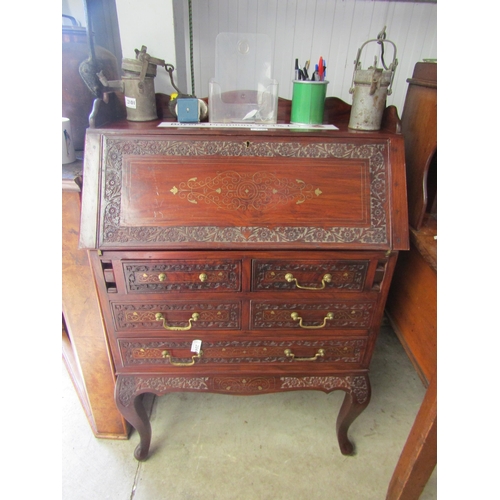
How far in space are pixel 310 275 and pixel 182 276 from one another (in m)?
0.39

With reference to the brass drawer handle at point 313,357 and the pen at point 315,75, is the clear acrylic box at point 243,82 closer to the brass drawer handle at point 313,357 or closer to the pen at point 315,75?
the pen at point 315,75

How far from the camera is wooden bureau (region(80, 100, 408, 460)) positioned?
97 cm

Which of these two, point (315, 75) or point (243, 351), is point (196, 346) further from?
point (315, 75)

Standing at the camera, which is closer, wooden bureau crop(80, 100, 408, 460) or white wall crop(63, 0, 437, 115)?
wooden bureau crop(80, 100, 408, 460)

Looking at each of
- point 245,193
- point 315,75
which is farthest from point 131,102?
point 315,75

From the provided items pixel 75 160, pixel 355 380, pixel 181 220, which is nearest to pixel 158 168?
pixel 181 220

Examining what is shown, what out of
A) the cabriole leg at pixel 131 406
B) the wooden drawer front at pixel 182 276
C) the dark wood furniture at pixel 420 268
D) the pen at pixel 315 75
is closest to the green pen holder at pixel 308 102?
the pen at pixel 315 75

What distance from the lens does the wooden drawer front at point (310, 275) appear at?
39.2 inches

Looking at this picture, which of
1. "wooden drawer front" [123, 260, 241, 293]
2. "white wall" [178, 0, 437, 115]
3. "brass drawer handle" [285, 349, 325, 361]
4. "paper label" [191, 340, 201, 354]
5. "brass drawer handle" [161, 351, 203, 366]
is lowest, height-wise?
"brass drawer handle" [161, 351, 203, 366]

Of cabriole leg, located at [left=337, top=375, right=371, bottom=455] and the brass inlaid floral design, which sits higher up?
the brass inlaid floral design

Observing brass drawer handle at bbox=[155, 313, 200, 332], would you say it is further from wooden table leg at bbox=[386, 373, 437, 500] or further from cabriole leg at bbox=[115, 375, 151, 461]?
wooden table leg at bbox=[386, 373, 437, 500]

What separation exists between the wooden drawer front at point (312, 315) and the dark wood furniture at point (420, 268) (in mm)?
234

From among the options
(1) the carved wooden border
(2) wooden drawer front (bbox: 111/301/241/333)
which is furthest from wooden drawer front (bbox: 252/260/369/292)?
(1) the carved wooden border

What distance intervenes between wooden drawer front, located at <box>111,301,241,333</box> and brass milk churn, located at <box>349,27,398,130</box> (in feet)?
2.43
